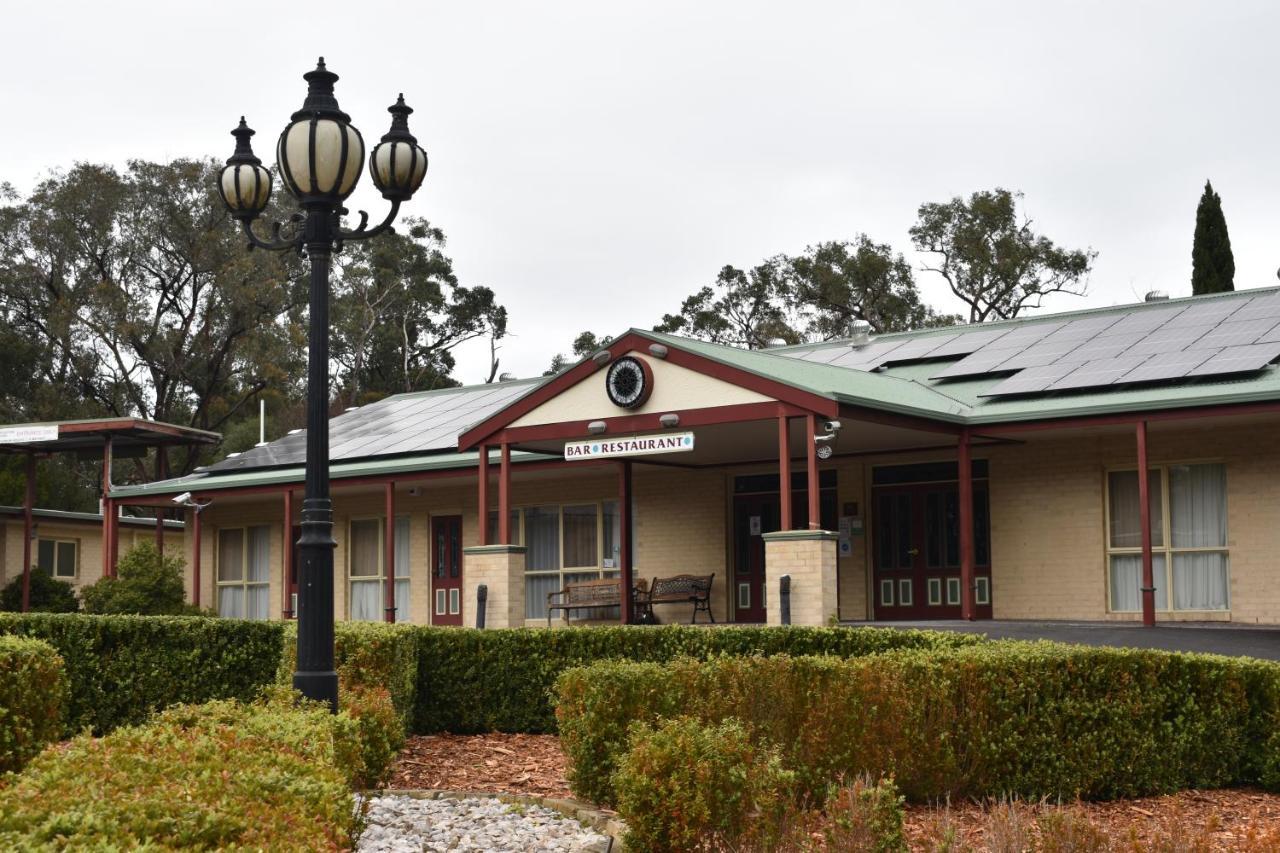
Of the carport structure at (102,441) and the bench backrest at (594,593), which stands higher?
the carport structure at (102,441)

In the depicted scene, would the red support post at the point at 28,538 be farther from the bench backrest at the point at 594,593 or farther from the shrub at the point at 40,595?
the bench backrest at the point at 594,593

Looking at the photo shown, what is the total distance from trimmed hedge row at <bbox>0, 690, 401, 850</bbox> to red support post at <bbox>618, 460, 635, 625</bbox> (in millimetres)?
14797

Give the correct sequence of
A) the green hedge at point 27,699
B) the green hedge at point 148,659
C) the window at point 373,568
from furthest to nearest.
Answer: the window at point 373,568 < the green hedge at point 148,659 < the green hedge at point 27,699

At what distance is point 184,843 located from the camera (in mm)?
4660

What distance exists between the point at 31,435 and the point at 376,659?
62.8 feet

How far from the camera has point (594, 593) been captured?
78.8ft

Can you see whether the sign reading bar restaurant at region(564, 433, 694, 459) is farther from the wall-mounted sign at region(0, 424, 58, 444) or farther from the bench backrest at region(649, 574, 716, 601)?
the wall-mounted sign at region(0, 424, 58, 444)

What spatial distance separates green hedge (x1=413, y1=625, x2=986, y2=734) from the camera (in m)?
12.9

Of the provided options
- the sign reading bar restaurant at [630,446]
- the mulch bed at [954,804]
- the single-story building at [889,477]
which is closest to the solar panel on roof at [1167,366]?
the single-story building at [889,477]

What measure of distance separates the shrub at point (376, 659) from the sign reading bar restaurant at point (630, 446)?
6628 mm

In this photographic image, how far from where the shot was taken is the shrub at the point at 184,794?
455 cm

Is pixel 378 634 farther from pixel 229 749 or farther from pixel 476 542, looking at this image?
pixel 476 542

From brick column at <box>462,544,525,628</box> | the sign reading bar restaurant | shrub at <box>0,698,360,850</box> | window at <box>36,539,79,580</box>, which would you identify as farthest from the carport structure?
shrub at <box>0,698,360,850</box>

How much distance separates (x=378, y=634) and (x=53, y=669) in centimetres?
279
